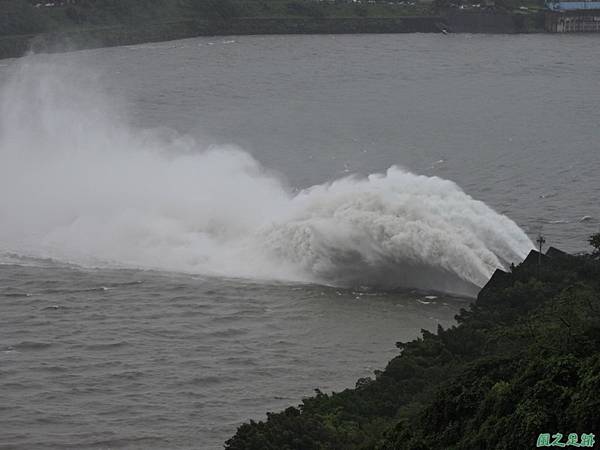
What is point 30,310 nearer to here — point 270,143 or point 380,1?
point 270,143

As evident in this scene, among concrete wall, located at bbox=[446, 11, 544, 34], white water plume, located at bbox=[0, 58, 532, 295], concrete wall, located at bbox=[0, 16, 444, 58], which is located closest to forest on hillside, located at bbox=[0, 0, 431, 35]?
concrete wall, located at bbox=[0, 16, 444, 58]

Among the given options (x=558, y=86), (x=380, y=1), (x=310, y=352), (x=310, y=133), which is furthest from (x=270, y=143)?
(x=380, y=1)

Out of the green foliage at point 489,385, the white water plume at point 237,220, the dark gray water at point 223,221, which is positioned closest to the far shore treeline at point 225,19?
the dark gray water at point 223,221

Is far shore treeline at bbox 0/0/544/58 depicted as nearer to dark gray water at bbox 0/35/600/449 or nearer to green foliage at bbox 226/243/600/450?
dark gray water at bbox 0/35/600/449

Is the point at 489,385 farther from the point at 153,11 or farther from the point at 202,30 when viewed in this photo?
the point at 202,30

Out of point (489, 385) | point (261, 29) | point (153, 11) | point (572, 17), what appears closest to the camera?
point (489, 385)

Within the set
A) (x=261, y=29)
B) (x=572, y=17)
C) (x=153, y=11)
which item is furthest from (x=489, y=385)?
(x=572, y=17)
